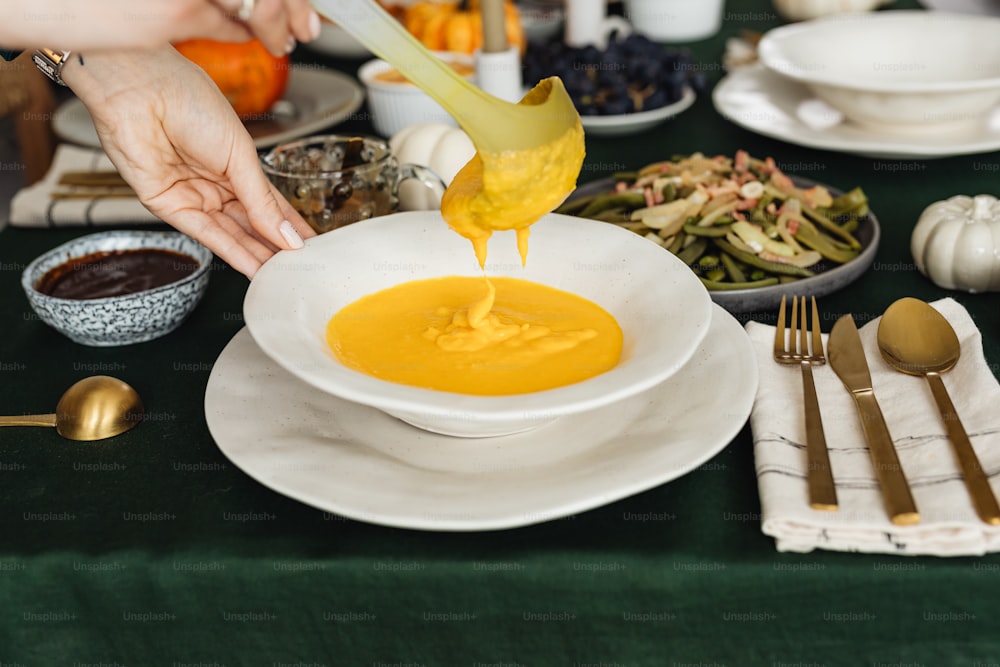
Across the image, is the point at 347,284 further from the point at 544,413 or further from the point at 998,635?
the point at 998,635

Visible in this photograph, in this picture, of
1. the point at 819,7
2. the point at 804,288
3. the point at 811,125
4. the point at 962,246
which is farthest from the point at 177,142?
the point at 819,7

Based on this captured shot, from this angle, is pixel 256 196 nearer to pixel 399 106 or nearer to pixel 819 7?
pixel 399 106

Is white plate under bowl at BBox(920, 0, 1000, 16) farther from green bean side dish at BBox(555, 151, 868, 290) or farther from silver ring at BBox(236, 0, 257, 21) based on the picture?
silver ring at BBox(236, 0, 257, 21)

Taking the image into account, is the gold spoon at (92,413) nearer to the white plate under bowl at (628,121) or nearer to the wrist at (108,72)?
the wrist at (108,72)

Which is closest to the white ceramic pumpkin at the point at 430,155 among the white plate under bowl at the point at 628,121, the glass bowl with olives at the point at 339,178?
the glass bowl with olives at the point at 339,178

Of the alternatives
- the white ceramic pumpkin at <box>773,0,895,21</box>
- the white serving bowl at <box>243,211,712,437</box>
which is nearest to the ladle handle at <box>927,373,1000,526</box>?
the white serving bowl at <box>243,211,712,437</box>

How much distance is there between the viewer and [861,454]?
0.98 meters

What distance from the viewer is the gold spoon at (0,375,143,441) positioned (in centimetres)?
112

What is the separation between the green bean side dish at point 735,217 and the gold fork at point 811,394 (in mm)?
117

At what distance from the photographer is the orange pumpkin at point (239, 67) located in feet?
7.16

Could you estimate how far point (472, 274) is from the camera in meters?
1.32

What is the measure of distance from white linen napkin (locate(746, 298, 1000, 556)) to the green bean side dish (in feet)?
0.72

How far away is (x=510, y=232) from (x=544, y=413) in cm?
50

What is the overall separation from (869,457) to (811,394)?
0.11m
